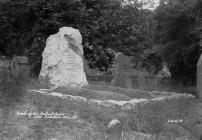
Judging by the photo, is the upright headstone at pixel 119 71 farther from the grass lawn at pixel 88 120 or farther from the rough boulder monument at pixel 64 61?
the grass lawn at pixel 88 120

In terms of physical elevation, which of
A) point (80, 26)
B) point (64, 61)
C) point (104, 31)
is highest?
point (80, 26)

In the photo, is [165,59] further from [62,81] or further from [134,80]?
[62,81]

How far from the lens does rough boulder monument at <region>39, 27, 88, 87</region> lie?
14609 mm

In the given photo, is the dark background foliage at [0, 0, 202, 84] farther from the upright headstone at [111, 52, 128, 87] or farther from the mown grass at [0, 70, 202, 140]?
the mown grass at [0, 70, 202, 140]

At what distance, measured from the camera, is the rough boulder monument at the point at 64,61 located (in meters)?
14.6

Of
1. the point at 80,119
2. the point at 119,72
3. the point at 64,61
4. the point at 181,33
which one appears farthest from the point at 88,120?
the point at 181,33

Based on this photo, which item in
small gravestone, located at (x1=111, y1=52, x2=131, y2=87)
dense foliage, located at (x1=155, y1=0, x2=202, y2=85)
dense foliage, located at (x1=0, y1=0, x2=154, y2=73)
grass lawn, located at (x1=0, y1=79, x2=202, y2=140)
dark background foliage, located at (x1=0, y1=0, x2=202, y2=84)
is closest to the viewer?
grass lawn, located at (x1=0, y1=79, x2=202, y2=140)

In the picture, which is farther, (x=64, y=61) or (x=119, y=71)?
(x=119, y=71)

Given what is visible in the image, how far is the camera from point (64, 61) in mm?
14781

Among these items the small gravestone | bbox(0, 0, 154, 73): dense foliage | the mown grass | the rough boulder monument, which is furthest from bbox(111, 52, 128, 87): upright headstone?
the mown grass

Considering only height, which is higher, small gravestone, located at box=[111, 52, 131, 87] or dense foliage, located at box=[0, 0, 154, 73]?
dense foliage, located at box=[0, 0, 154, 73]

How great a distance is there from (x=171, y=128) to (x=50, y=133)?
290cm

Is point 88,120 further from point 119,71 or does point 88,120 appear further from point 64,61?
point 119,71

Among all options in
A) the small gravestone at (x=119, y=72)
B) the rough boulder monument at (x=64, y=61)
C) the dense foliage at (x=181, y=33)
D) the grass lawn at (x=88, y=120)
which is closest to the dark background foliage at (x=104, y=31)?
the dense foliage at (x=181, y=33)
